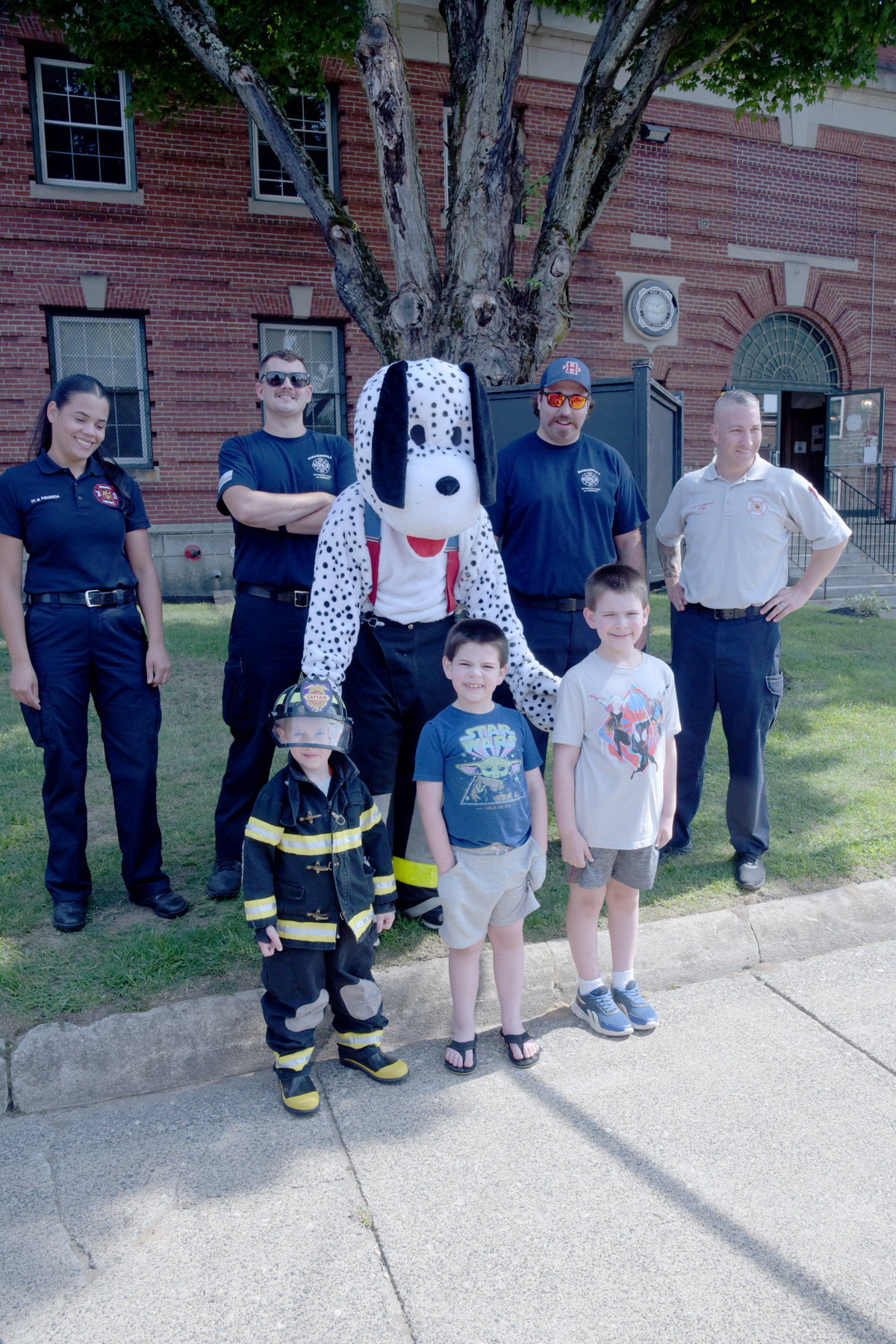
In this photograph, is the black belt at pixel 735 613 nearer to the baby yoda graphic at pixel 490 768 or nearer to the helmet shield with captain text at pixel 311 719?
the baby yoda graphic at pixel 490 768

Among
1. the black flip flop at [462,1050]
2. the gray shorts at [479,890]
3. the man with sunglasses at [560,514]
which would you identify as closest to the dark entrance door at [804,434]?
the man with sunglasses at [560,514]

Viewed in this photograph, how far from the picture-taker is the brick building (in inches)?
490

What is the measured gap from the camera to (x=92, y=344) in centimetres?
1293

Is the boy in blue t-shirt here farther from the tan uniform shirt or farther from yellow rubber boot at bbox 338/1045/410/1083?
the tan uniform shirt

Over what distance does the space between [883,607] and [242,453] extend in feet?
34.2

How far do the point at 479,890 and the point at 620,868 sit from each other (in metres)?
0.56

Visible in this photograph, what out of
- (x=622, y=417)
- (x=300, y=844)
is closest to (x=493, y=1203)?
(x=300, y=844)

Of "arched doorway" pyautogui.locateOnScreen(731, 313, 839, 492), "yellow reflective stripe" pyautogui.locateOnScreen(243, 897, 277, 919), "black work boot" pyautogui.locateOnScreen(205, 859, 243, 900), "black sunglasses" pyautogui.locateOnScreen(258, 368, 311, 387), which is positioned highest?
"arched doorway" pyautogui.locateOnScreen(731, 313, 839, 492)

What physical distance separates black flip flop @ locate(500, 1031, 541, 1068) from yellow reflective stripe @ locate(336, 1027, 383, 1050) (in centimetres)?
42

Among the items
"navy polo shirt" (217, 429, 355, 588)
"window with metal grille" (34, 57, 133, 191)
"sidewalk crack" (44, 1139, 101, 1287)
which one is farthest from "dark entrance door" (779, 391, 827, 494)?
"sidewalk crack" (44, 1139, 101, 1287)

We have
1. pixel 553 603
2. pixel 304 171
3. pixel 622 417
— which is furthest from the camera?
pixel 304 171

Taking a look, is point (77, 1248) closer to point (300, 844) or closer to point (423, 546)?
point (300, 844)

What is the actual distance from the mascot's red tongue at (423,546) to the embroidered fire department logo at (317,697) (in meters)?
0.64

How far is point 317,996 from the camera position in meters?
2.87
